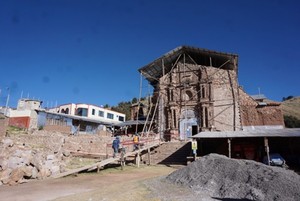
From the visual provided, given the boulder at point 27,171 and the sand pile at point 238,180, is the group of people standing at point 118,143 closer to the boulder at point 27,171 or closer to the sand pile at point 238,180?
the boulder at point 27,171

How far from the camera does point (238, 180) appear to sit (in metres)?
9.32

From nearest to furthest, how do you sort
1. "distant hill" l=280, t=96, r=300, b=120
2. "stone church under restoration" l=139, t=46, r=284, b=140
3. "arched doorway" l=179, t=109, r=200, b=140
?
"stone church under restoration" l=139, t=46, r=284, b=140
"arched doorway" l=179, t=109, r=200, b=140
"distant hill" l=280, t=96, r=300, b=120

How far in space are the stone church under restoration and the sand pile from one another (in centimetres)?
1585

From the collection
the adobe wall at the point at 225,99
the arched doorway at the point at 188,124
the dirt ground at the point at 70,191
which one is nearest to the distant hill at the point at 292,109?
the adobe wall at the point at 225,99

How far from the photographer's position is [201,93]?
2870 cm

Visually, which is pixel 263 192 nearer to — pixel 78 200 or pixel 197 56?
pixel 78 200

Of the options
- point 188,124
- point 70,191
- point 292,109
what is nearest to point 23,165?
point 70,191

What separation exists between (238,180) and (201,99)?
64.1 feet

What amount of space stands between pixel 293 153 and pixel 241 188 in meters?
13.5

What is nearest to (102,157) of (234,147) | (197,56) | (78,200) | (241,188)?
(234,147)

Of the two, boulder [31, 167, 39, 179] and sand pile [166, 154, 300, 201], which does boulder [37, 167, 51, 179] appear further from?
sand pile [166, 154, 300, 201]

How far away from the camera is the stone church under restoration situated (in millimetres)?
27672

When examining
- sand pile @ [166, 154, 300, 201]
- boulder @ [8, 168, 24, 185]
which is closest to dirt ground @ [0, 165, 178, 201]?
boulder @ [8, 168, 24, 185]

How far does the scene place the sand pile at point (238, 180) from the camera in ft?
25.2
